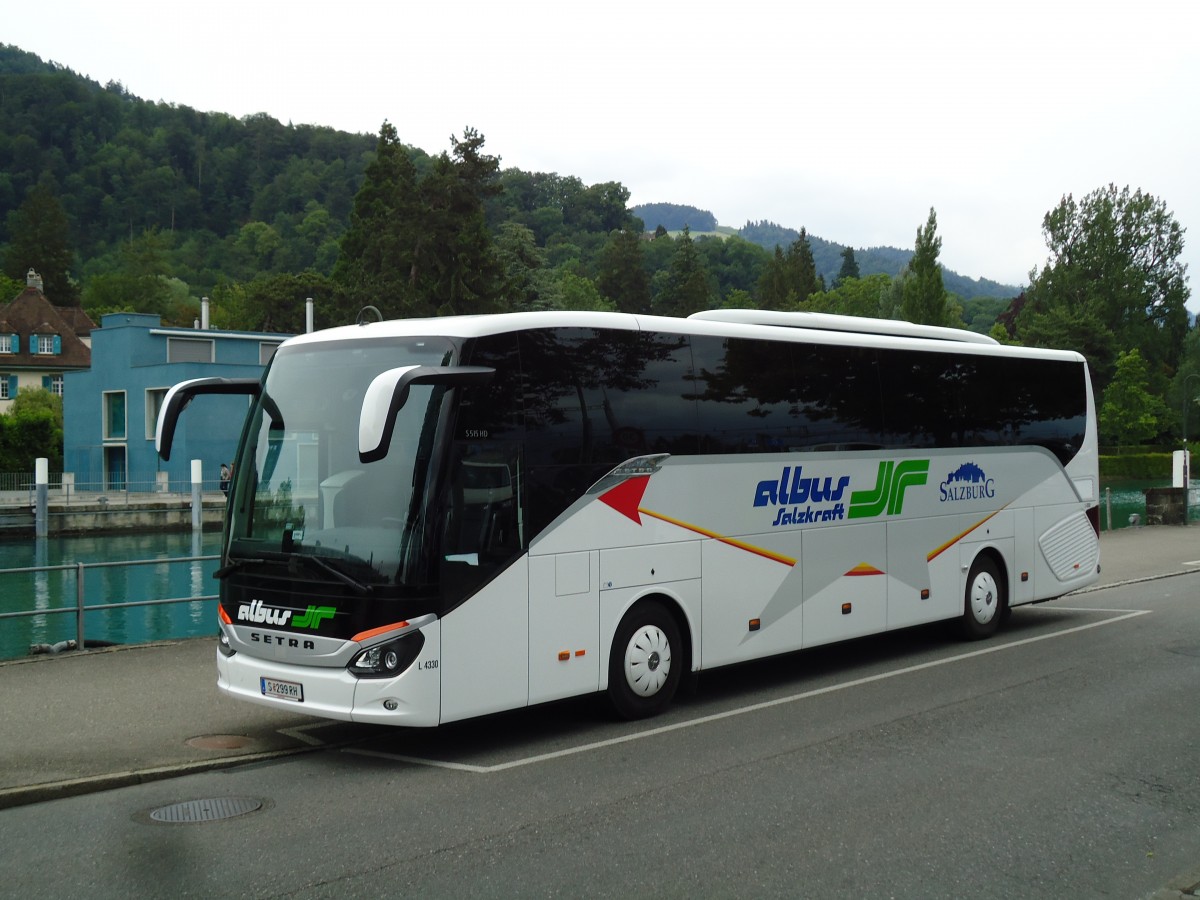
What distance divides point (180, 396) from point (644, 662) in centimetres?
450

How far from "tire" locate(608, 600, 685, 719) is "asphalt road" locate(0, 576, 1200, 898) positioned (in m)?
0.20

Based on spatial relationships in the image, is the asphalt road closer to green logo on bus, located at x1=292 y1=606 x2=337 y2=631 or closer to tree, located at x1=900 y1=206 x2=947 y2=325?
green logo on bus, located at x1=292 y1=606 x2=337 y2=631

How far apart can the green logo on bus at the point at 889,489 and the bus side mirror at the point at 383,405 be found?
19.6 ft

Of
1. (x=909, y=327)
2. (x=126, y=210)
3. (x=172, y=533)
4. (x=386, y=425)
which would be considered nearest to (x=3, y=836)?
(x=386, y=425)

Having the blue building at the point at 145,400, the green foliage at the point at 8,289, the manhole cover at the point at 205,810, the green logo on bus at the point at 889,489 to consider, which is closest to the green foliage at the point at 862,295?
the blue building at the point at 145,400

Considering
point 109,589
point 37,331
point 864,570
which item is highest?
point 37,331

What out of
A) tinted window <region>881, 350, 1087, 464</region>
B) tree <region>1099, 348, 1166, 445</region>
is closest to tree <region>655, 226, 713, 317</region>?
tree <region>1099, 348, 1166, 445</region>

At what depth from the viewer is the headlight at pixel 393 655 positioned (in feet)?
29.1

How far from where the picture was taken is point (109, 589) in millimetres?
37281

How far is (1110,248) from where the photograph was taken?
326 feet

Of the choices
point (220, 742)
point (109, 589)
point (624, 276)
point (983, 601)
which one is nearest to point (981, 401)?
point (983, 601)

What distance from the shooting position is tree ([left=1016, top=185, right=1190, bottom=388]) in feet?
324

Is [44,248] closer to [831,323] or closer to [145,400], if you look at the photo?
[145,400]

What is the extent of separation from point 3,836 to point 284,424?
3.54 meters
